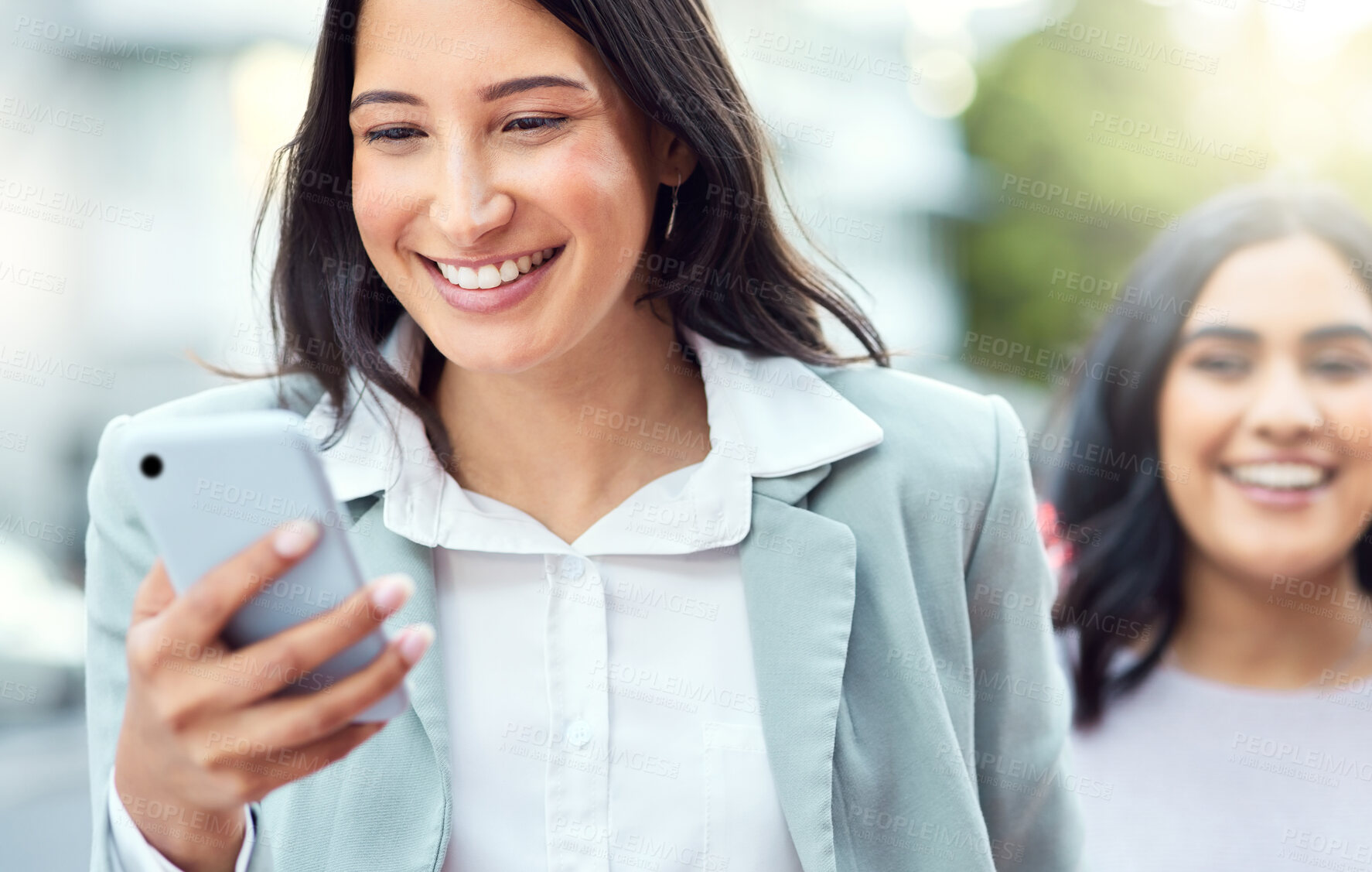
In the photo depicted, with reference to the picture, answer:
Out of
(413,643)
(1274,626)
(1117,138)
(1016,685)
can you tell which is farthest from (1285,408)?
(1117,138)

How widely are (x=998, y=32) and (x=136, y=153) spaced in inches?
104

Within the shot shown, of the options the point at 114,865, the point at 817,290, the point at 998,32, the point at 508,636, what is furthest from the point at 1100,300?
the point at 998,32

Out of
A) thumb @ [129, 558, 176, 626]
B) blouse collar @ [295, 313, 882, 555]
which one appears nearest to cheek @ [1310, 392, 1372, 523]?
blouse collar @ [295, 313, 882, 555]

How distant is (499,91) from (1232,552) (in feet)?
4.17

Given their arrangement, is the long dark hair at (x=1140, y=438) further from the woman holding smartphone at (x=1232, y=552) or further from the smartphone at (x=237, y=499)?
the smartphone at (x=237, y=499)

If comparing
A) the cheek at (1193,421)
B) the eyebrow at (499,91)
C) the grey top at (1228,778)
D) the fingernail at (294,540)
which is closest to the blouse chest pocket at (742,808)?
the fingernail at (294,540)

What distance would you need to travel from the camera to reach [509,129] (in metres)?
0.95

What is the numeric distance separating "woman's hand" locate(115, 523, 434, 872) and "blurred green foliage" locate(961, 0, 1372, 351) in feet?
4.40

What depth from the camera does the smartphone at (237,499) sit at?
0.68 metres

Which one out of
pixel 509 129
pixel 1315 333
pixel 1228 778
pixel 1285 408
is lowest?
pixel 1228 778

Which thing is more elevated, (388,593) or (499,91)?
(499,91)

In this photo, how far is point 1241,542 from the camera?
163cm

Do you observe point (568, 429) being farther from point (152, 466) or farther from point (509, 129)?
point (152, 466)

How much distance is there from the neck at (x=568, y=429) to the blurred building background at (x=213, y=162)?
28 cm
